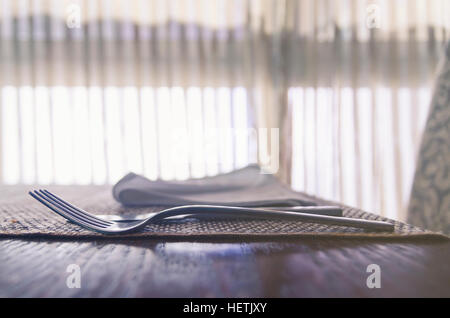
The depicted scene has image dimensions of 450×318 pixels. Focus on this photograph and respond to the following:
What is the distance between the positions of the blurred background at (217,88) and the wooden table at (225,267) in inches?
72.6

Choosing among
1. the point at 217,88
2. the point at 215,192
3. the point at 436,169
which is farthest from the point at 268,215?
the point at 217,88

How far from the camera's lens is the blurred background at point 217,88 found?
2.08 metres

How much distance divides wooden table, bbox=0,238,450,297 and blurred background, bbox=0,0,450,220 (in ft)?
6.05

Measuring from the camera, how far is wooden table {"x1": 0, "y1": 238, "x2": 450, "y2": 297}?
0.69ft

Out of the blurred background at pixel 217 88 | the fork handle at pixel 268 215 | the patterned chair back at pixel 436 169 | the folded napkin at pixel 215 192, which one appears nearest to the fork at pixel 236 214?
the fork handle at pixel 268 215

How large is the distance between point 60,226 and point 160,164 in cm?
177

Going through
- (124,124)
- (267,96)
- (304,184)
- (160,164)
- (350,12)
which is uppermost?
(350,12)

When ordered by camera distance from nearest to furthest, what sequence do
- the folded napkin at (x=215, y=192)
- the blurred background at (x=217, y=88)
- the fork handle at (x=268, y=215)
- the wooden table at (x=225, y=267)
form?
the wooden table at (x=225, y=267)
the fork handle at (x=268, y=215)
the folded napkin at (x=215, y=192)
the blurred background at (x=217, y=88)

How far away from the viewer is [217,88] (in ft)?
7.16

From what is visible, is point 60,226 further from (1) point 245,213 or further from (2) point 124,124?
(2) point 124,124

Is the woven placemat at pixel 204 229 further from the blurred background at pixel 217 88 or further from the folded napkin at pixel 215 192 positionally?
the blurred background at pixel 217 88

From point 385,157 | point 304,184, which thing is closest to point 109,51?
point 304,184

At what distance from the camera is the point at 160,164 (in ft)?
7.02

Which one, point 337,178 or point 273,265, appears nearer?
point 273,265
